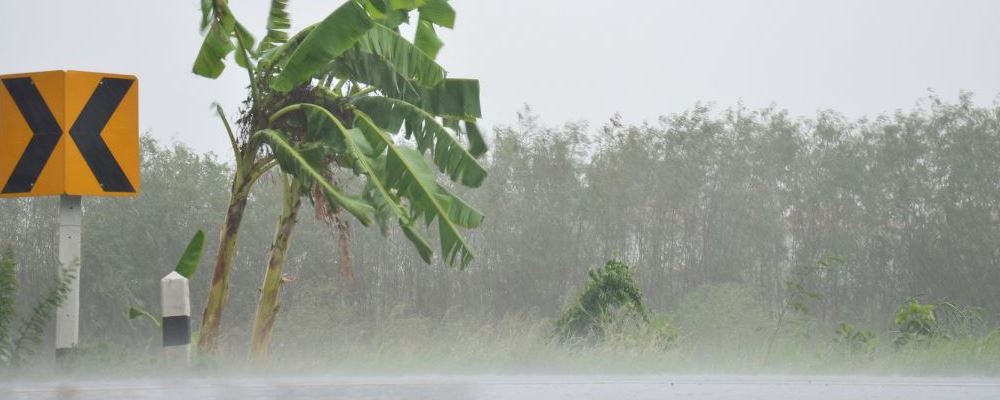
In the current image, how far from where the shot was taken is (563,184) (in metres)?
26.8

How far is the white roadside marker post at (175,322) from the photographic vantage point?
7.85m

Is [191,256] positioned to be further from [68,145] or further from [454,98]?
[454,98]

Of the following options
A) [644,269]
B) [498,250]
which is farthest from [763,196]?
[498,250]

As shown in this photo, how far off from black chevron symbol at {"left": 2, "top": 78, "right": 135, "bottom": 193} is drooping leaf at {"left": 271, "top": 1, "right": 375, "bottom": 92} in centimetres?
227

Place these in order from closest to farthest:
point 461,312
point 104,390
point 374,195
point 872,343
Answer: point 104,390 → point 374,195 → point 872,343 → point 461,312

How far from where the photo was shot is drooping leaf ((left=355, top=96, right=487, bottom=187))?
1210cm

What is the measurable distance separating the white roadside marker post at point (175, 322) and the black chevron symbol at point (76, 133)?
158 cm

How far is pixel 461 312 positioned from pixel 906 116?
1141cm

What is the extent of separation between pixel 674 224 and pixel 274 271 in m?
15.0

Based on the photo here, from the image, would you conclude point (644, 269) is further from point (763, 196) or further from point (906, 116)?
point (906, 116)

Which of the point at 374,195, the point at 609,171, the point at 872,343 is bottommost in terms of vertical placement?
the point at 872,343

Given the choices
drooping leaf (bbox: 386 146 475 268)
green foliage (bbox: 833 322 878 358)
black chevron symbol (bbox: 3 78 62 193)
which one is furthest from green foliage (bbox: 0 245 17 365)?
green foliage (bbox: 833 322 878 358)

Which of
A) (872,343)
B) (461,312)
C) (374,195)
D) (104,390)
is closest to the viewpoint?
(104,390)

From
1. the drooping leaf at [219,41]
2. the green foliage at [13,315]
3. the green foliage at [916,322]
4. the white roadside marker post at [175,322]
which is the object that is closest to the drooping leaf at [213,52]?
the drooping leaf at [219,41]
